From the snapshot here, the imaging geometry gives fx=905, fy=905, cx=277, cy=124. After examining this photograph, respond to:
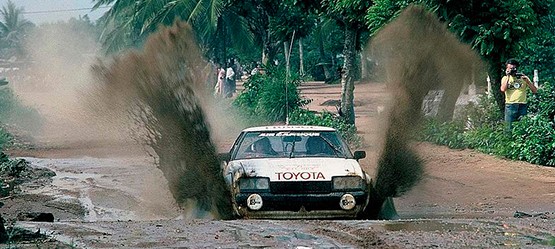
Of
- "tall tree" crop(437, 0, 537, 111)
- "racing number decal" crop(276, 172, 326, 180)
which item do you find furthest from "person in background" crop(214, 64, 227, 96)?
"racing number decal" crop(276, 172, 326, 180)

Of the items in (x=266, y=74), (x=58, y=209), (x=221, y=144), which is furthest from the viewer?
(x=266, y=74)

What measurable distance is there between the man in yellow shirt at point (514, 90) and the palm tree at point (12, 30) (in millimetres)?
71352

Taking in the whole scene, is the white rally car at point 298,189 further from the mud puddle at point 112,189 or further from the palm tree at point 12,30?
the palm tree at point 12,30

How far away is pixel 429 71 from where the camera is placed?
12.4 meters

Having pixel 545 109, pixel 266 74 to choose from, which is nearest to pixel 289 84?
pixel 266 74

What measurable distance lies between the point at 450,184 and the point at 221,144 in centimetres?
890

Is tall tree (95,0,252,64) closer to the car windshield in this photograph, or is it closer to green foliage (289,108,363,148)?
green foliage (289,108,363,148)

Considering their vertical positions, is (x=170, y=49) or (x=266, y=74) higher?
(x=170, y=49)

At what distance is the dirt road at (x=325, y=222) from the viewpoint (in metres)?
7.89

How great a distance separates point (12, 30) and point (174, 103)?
8503cm

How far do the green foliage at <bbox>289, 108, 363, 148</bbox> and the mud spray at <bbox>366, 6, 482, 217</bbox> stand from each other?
6.94 m

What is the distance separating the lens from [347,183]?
32.6 feet

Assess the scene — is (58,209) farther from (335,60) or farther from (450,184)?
(335,60)

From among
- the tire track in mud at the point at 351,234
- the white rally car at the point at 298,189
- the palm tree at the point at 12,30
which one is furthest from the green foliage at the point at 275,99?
the palm tree at the point at 12,30
